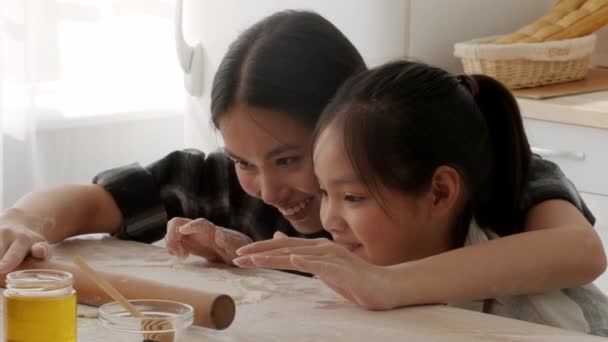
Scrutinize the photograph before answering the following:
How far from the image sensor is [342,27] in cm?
266

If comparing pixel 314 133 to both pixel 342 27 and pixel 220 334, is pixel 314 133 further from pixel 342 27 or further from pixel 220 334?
pixel 342 27

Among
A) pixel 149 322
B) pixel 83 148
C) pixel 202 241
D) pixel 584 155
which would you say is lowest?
pixel 83 148

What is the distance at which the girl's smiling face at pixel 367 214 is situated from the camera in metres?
1.35

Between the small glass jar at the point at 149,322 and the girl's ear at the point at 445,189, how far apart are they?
46cm

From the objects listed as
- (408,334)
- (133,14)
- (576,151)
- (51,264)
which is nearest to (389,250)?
(408,334)

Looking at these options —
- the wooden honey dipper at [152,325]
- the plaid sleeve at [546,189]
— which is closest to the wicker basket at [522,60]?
the plaid sleeve at [546,189]

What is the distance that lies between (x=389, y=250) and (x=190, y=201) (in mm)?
496

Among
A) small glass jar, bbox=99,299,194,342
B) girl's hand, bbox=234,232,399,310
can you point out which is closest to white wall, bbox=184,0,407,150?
girl's hand, bbox=234,232,399,310

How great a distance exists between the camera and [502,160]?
4.76 feet

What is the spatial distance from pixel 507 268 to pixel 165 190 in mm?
692

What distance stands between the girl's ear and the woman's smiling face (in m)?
0.21

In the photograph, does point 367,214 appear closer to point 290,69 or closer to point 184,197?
point 290,69

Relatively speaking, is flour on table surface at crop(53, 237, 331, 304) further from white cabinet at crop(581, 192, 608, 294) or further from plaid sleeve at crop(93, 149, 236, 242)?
white cabinet at crop(581, 192, 608, 294)

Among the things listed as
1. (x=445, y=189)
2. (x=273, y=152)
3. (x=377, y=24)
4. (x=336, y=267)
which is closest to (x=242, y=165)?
(x=273, y=152)
